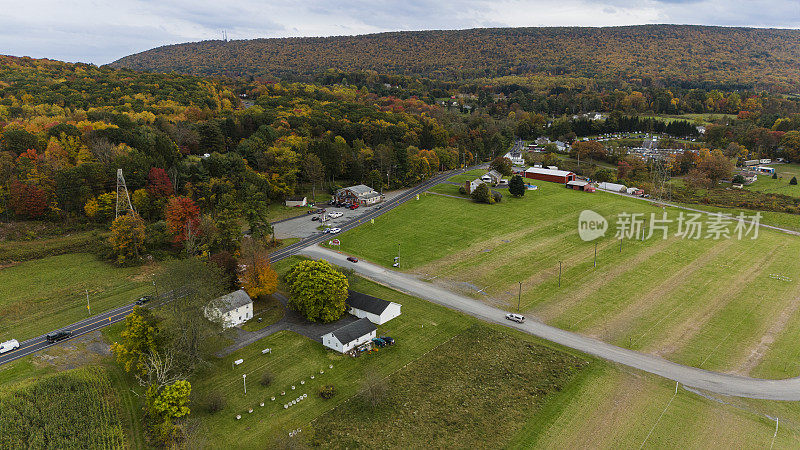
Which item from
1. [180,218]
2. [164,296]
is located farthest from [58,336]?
[180,218]

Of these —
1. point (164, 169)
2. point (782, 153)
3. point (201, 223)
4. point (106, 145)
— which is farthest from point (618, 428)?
point (782, 153)

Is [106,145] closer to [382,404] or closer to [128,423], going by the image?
[128,423]

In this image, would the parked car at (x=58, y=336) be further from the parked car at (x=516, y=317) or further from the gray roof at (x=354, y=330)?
the parked car at (x=516, y=317)

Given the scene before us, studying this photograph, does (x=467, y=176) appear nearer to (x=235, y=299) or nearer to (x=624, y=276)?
(x=624, y=276)

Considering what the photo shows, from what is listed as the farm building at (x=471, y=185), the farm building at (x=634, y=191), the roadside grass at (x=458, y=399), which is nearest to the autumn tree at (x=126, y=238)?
the roadside grass at (x=458, y=399)

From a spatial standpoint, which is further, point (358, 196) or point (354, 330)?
point (358, 196)

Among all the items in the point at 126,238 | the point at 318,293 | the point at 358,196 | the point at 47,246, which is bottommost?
the point at 318,293

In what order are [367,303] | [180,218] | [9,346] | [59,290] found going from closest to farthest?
[9,346]
[367,303]
[59,290]
[180,218]
